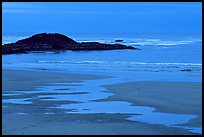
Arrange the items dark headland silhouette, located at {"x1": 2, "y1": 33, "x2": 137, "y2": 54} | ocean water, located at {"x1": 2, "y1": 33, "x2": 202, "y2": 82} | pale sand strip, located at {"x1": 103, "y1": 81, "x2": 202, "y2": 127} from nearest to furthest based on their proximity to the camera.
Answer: pale sand strip, located at {"x1": 103, "y1": 81, "x2": 202, "y2": 127}, ocean water, located at {"x1": 2, "y1": 33, "x2": 202, "y2": 82}, dark headland silhouette, located at {"x1": 2, "y1": 33, "x2": 137, "y2": 54}

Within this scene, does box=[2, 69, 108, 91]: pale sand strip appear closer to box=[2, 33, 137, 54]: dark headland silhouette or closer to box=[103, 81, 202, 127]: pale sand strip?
box=[103, 81, 202, 127]: pale sand strip

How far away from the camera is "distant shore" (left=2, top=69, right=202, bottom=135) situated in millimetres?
8352

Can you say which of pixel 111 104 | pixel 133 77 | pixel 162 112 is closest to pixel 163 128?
pixel 162 112

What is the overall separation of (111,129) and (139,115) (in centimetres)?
158

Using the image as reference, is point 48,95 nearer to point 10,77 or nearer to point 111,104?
point 111,104

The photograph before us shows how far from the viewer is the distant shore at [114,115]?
8.35 meters

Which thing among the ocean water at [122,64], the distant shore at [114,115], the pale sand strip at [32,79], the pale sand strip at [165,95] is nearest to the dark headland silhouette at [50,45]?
the ocean water at [122,64]

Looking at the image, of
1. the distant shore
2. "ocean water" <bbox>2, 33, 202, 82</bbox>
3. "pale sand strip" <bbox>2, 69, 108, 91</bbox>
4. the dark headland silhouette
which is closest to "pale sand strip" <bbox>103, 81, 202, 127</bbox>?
the distant shore

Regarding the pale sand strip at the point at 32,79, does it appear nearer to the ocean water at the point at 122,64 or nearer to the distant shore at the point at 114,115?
the distant shore at the point at 114,115

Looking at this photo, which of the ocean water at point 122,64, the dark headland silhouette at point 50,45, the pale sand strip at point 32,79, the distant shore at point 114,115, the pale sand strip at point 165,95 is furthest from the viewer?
the dark headland silhouette at point 50,45

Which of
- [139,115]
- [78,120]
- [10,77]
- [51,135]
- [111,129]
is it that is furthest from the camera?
[10,77]

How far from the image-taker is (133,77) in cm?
1800

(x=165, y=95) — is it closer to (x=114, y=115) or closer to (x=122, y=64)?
(x=114, y=115)

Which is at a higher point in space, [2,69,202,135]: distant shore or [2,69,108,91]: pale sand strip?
[2,69,108,91]: pale sand strip
